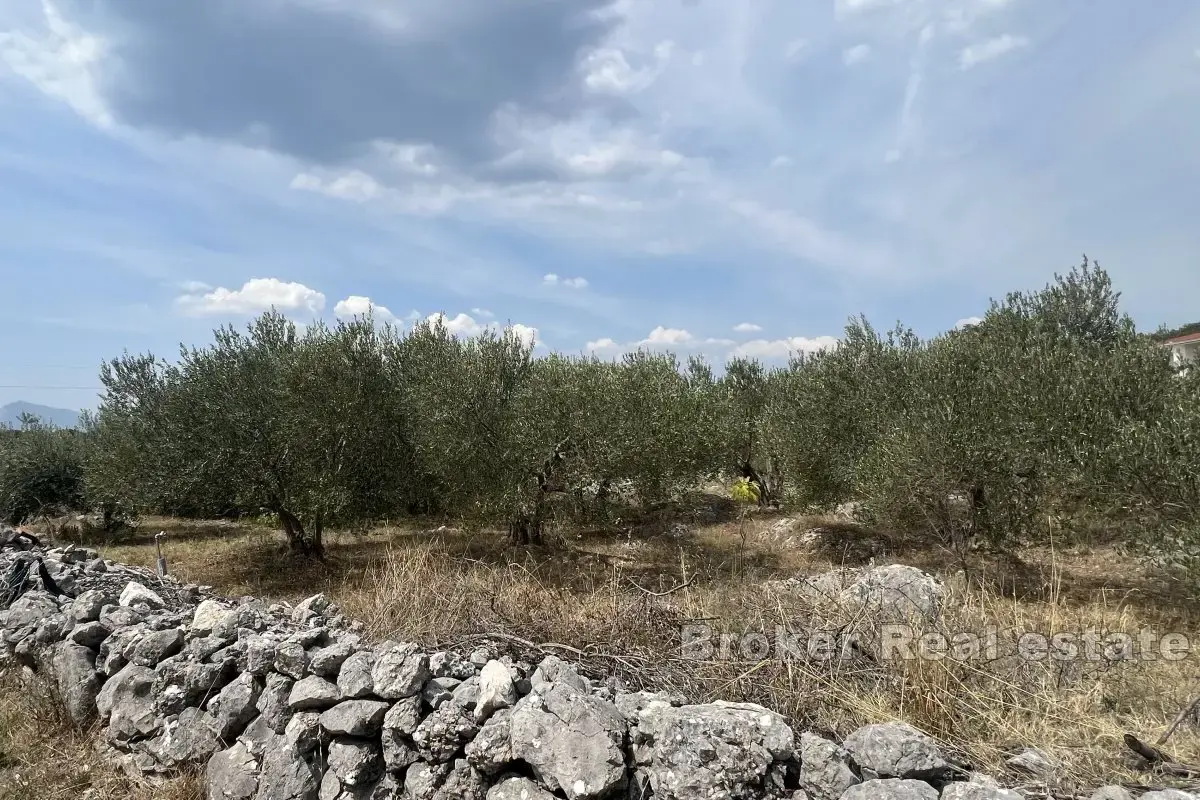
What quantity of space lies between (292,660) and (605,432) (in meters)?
10.1

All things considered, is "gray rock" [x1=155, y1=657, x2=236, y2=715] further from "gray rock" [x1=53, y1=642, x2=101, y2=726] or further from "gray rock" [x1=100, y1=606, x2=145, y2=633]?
"gray rock" [x1=100, y1=606, x2=145, y2=633]

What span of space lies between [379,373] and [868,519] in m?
12.2

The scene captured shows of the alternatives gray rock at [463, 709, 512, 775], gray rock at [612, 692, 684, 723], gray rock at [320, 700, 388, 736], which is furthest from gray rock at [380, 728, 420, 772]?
gray rock at [612, 692, 684, 723]

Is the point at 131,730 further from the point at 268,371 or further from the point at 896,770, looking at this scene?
the point at 268,371

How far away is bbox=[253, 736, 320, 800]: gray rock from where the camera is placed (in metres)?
4.11

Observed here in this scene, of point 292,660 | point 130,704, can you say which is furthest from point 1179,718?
point 130,704

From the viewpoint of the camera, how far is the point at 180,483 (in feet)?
45.1

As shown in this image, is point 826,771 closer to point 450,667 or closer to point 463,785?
point 463,785

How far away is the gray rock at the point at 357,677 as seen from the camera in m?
4.21

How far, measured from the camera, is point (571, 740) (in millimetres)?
3414

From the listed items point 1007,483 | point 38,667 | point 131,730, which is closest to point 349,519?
point 38,667

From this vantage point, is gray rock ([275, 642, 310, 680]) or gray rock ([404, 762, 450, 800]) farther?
gray rock ([275, 642, 310, 680])

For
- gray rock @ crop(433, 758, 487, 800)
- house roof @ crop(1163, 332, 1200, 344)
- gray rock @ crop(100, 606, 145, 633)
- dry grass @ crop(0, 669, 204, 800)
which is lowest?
dry grass @ crop(0, 669, 204, 800)

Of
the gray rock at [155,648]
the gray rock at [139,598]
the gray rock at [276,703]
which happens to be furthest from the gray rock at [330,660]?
the gray rock at [139,598]
